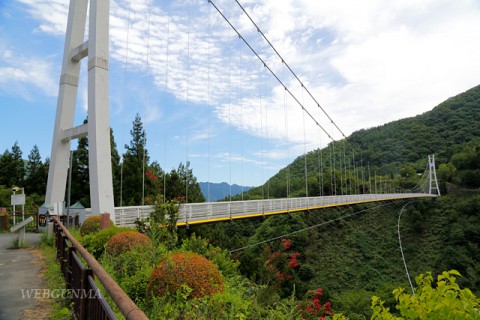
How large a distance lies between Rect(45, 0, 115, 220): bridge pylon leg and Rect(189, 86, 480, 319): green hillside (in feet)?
21.3

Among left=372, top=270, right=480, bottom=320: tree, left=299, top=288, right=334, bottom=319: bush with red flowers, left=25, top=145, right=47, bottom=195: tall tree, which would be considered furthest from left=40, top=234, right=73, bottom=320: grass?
left=25, top=145, right=47, bottom=195: tall tree

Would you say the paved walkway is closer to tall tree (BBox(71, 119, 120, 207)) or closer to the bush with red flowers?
the bush with red flowers

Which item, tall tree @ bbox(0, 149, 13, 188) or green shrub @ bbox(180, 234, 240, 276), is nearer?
green shrub @ bbox(180, 234, 240, 276)

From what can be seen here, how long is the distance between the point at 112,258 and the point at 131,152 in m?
23.4

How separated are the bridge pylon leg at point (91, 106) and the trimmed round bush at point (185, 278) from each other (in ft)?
22.5

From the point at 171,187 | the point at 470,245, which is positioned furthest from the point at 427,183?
the point at 171,187

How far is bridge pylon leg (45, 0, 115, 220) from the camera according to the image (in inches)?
400

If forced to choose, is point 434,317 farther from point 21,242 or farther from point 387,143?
point 387,143

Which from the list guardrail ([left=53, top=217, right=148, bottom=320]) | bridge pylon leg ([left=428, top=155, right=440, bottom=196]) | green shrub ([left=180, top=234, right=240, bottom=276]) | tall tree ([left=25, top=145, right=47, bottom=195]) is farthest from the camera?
bridge pylon leg ([left=428, top=155, right=440, bottom=196])

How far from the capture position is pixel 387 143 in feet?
258

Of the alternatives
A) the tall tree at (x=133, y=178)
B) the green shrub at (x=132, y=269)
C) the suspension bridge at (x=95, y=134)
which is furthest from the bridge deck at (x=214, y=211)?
the tall tree at (x=133, y=178)

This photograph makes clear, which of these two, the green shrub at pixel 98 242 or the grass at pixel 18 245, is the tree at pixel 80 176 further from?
the green shrub at pixel 98 242

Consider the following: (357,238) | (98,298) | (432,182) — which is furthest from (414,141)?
(98,298)

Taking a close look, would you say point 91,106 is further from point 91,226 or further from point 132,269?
point 132,269
